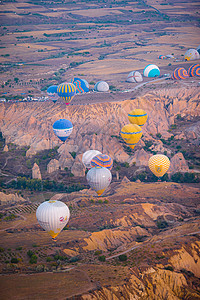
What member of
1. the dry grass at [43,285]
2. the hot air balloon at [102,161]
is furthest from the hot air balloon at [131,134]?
the dry grass at [43,285]

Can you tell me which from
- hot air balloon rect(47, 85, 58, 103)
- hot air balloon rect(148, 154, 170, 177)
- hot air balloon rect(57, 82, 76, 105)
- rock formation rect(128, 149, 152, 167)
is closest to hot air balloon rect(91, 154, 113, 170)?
hot air balloon rect(148, 154, 170, 177)

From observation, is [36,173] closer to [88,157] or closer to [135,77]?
[88,157]

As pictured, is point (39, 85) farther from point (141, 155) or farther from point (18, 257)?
point (18, 257)

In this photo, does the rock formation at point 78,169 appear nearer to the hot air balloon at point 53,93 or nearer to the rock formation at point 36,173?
the rock formation at point 36,173

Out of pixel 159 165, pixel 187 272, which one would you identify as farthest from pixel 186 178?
pixel 187 272

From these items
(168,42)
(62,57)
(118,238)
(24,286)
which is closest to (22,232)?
(118,238)
